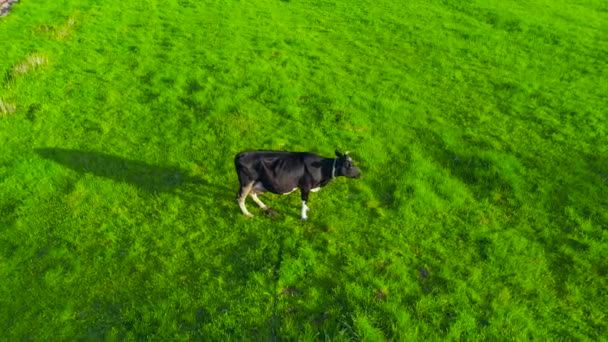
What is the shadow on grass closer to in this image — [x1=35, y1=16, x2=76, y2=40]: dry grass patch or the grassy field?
the grassy field

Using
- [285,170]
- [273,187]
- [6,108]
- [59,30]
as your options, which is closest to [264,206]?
[273,187]

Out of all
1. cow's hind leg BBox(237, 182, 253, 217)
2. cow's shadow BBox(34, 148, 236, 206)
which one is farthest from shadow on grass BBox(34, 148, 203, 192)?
cow's hind leg BBox(237, 182, 253, 217)

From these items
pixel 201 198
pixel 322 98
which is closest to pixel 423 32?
pixel 322 98

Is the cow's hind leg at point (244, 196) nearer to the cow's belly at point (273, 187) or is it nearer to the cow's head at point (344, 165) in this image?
the cow's belly at point (273, 187)

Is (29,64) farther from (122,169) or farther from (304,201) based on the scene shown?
(304,201)

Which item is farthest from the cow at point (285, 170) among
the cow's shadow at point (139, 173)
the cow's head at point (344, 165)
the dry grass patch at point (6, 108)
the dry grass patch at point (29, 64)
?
the dry grass patch at point (29, 64)

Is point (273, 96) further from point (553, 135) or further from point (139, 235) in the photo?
point (553, 135)

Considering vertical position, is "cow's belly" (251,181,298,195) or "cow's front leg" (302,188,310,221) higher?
"cow's belly" (251,181,298,195)
